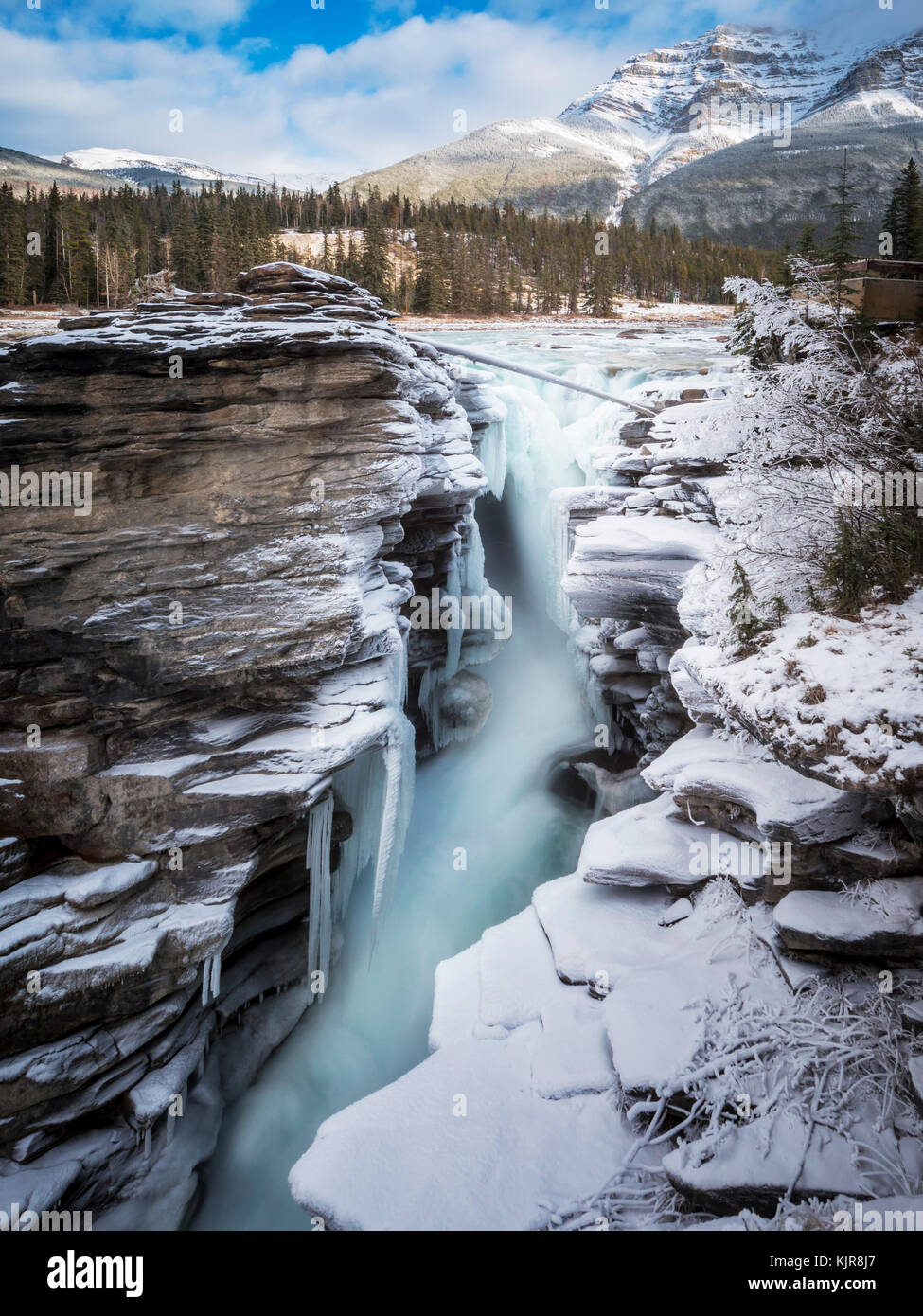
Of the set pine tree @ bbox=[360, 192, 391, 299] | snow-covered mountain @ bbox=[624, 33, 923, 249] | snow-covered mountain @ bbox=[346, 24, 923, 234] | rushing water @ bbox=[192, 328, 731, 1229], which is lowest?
rushing water @ bbox=[192, 328, 731, 1229]

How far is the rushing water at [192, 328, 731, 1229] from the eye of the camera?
29.1 ft

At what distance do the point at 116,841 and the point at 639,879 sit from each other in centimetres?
646

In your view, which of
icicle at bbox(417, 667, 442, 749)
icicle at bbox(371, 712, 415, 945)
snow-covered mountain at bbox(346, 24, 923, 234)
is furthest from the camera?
snow-covered mountain at bbox(346, 24, 923, 234)

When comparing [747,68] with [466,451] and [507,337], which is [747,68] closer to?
[507,337]

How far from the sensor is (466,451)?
13.2 m

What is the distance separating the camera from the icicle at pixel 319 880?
30.9ft

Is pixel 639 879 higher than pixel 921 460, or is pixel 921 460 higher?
A: pixel 921 460

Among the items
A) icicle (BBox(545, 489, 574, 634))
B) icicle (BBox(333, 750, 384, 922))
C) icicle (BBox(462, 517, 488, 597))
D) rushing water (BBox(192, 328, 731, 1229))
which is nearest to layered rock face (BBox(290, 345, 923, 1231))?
icicle (BBox(333, 750, 384, 922))

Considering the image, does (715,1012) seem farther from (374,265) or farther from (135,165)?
(135,165)

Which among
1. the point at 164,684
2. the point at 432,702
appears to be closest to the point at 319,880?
the point at 164,684

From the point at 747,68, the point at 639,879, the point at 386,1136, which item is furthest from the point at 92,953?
the point at 747,68

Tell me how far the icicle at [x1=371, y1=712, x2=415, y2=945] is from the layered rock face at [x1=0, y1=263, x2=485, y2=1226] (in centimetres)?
27

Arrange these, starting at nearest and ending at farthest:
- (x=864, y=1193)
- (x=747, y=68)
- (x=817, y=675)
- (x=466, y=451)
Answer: (x=864, y=1193) < (x=817, y=675) < (x=466, y=451) < (x=747, y=68)

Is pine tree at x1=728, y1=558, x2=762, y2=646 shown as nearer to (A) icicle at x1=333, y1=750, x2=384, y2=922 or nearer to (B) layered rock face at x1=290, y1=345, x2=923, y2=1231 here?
(B) layered rock face at x1=290, y1=345, x2=923, y2=1231
